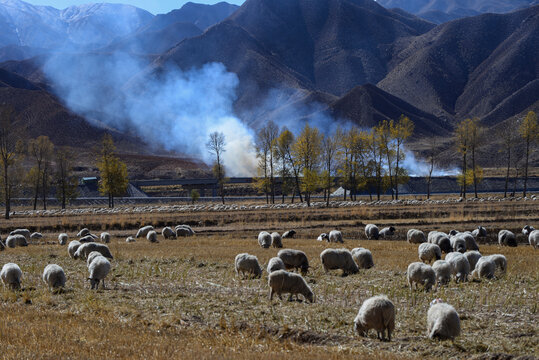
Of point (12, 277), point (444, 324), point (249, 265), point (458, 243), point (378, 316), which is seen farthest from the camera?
point (458, 243)

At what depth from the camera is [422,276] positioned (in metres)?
16.3

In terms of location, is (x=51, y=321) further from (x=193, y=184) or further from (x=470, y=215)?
(x=193, y=184)

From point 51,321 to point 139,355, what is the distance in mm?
3850

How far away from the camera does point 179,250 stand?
2880 centimetres

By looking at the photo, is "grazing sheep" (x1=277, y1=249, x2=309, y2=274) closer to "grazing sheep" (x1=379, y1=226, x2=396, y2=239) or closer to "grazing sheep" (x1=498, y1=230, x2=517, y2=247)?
"grazing sheep" (x1=498, y1=230, x2=517, y2=247)

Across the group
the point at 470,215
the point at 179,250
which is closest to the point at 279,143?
the point at 470,215

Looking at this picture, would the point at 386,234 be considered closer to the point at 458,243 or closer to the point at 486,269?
the point at 458,243

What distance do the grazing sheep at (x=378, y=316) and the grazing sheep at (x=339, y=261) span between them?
27.8ft

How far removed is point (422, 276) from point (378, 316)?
17.9ft

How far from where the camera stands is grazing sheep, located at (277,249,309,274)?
2020 centimetres

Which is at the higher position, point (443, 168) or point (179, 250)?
point (443, 168)

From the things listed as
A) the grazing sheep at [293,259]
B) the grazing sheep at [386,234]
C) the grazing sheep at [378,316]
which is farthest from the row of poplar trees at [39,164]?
the grazing sheep at [378,316]

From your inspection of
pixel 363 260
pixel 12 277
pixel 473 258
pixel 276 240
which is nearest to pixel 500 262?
pixel 473 258

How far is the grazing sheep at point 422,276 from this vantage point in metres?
16.3
